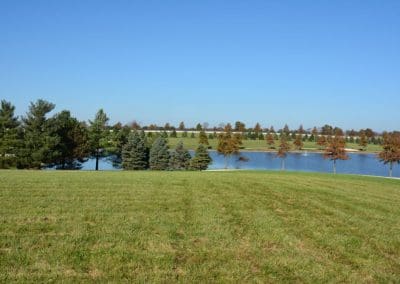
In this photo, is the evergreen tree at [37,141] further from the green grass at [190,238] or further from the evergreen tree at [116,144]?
the green grass at [190,238]

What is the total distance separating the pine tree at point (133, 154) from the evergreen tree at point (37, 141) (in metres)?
13.1

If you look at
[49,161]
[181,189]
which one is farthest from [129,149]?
[181,189]

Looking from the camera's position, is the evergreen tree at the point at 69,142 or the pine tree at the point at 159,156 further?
the pine tree at the point at 159,156

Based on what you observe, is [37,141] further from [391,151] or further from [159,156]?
[391,151]

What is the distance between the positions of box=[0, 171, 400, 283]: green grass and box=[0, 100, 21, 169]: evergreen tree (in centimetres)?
3588

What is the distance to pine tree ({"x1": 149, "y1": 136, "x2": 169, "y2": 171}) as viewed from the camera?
6289 centimetres

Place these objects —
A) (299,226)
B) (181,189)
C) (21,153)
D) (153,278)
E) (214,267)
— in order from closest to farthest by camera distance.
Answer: (153,278) → (214,267) → (299,226) → (181,189) → (21,153)

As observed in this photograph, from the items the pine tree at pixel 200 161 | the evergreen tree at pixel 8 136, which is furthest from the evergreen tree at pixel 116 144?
the evergreen tree at pixel 8 136

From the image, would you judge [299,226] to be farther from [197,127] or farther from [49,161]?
[197,127]

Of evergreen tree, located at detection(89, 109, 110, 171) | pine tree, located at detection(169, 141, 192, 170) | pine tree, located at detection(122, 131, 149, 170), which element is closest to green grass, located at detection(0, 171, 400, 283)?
evergreen tree, located at detection(89, 109, 110, 171)

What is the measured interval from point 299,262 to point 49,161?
45.1 m

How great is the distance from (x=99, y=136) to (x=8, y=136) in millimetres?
12998

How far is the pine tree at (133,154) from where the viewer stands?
198ft

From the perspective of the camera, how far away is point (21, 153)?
46688mm
